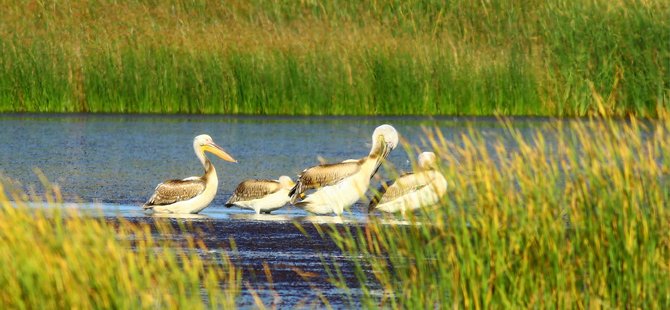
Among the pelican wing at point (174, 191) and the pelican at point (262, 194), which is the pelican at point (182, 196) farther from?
the pelican at point (262, 194)

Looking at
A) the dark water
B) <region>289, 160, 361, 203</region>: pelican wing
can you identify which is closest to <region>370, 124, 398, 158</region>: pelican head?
<region>289, 160, 361, 203</region>: pelican wing

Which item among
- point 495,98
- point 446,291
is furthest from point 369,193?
point 495,98

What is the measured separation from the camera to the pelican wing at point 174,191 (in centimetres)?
1341

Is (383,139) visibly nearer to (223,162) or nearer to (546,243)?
(223,162)

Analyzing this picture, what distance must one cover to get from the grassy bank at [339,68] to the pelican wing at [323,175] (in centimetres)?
1099

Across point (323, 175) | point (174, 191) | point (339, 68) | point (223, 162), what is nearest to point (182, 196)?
point (174, 191)

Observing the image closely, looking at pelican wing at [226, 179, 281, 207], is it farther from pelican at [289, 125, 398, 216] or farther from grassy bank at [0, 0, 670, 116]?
grassy bank at [0, 0, 670, 116]

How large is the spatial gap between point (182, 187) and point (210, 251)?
285 centimetres

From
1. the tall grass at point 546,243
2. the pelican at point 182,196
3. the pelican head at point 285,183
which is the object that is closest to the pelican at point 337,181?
the pelican head at point 285,183

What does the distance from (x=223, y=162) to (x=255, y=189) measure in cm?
579

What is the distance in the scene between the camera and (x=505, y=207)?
7152 millimetres

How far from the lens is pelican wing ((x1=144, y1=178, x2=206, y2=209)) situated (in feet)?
44.0

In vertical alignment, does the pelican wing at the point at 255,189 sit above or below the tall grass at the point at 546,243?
below

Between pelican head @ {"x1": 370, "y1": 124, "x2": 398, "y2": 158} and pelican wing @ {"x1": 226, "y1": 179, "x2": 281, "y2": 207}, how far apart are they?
97cm
